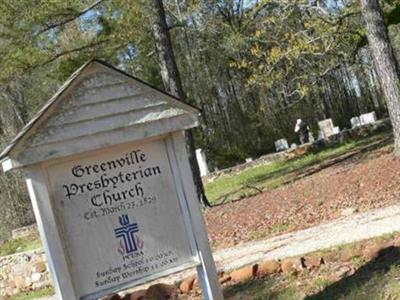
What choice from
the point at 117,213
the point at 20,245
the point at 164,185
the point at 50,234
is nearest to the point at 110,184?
the point at 117,213

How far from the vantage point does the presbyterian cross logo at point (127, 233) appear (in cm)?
585

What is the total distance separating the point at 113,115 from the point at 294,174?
13924 mm

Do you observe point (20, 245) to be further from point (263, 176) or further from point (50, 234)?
point (50, 234)

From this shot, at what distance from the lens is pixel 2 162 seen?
222 inches

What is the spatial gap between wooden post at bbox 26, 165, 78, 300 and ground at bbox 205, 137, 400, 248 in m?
6.49

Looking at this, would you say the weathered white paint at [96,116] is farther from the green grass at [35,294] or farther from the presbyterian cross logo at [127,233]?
the green grass at [35,294]

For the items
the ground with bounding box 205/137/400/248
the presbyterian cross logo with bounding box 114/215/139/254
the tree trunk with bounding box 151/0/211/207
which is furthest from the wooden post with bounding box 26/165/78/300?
the tree trunk with bounding box 151/0/211/207

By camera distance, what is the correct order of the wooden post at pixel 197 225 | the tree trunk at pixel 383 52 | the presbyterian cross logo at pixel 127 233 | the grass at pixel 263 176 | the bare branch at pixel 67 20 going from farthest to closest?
the grass at pixel 263 176, the bare branch at pixel 67 20, the tree trunk at pixel 383 52, the wooden post at pixel 197 225, the presbyterian cross logo at pixel 127 233

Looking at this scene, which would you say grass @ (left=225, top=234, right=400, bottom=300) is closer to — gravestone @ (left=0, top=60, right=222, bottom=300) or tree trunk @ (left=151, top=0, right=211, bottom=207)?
gravestone @ (left=0, top=60, right=222, bottom=300)

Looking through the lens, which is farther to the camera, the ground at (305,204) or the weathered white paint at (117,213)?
the ground at (305,204)

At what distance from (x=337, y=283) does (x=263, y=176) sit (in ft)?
52.6

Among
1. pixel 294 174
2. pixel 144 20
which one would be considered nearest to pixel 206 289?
pixel 144 20

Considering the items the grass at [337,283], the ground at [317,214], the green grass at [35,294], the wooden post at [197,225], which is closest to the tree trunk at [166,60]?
the ground at [317,214]

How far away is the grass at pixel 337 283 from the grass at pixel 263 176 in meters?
9.93
